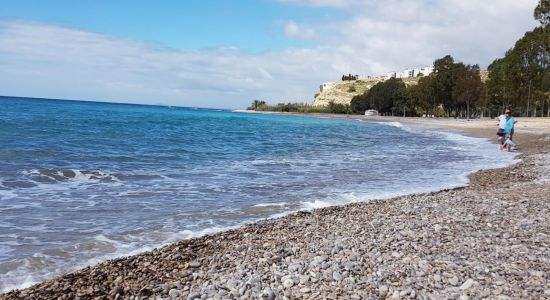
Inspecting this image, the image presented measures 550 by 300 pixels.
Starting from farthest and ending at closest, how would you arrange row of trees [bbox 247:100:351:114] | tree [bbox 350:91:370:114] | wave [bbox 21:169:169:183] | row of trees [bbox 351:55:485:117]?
row of trees [bbox 247:100:351:114]
tree [bbox 350:91:370:114]
row of trees [bbox 351:55:485:117]
wave [bbox 21:169:169:183]

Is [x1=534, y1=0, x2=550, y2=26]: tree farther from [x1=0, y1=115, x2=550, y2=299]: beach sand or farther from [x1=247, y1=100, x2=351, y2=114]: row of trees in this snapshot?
[x1=247, y1=100, x2=351, y2=114]: row of trees

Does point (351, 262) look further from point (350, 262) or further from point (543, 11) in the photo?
point (543, 11)

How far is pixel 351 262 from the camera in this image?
5.85m

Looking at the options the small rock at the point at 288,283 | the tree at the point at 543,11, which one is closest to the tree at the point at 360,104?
the tree at the point at 543,11

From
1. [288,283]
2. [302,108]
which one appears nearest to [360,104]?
[302,108]

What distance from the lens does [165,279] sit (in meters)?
5.89

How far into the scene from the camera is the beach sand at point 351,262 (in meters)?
5.07

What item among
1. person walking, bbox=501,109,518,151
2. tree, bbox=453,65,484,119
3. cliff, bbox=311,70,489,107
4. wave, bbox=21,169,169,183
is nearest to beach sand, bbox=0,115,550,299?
wave, bbox=21,169,169,183

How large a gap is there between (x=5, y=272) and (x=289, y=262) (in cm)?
393

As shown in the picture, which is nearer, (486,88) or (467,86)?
(467,86)

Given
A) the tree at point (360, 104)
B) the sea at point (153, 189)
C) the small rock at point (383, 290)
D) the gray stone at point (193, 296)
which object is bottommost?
the sea at point (153, 189)

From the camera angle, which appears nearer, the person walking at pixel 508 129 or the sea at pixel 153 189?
the sea at pixel 153 189

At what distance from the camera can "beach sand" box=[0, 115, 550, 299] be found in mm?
5070

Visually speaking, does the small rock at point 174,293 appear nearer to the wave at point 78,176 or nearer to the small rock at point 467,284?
the small rock at point 467,284
